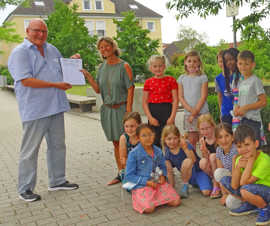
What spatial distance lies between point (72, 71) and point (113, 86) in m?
0.58

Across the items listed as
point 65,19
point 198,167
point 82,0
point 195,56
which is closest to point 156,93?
point 195,56

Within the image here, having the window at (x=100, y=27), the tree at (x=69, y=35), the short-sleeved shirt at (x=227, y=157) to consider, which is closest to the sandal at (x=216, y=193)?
the short-sleeved shirt at (x=227, y=157)

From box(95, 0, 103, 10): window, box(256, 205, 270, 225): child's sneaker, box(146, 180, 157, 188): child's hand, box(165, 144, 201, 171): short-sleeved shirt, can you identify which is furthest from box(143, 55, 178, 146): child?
box(95, 0, 103, 10): window

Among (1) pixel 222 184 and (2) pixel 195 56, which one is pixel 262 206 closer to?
(1) pixel 222 184

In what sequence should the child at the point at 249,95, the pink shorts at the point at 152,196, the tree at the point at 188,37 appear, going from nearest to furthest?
the pink shorts at the point at 152,196
the child at the point at 249,95
the tree at the point at 188,37

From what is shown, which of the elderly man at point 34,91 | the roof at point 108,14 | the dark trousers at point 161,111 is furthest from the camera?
the roof at point 108,14

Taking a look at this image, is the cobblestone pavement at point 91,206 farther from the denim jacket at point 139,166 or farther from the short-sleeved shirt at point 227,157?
the short-sleeved shirt at point 227,157

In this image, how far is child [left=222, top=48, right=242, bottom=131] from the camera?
4773mm

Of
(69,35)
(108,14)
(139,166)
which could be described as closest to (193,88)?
(139,166)

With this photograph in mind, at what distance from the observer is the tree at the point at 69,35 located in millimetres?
33781

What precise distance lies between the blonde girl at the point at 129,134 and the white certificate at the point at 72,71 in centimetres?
80

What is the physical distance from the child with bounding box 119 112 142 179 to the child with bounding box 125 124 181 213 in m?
0.35

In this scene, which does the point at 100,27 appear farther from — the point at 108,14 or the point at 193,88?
the point at 193,88

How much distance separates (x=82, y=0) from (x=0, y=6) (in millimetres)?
35587
